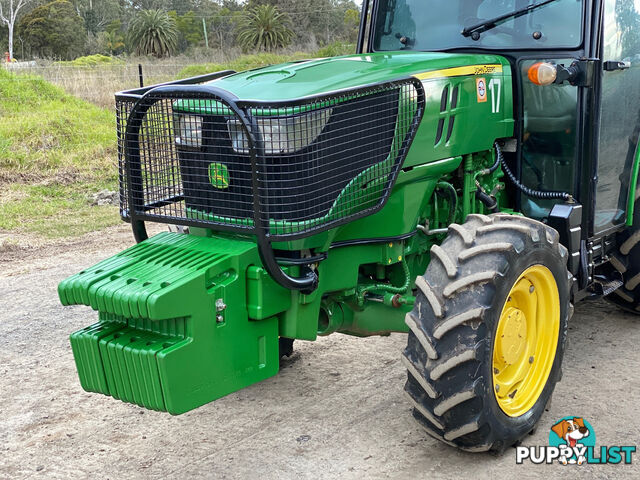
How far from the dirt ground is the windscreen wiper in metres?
2.11

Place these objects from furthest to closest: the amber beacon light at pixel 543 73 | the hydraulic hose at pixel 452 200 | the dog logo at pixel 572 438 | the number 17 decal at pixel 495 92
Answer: the number 17 decal at pixel 495 92 → the hydraulic hose at pixel 452 200 → the amber beacon light at pixel 543 73 → the dog logo at pixel 572 438

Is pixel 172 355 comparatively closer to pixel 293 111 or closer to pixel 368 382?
pixel 293 111

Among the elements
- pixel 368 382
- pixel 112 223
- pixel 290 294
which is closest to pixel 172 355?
pixel 290 294

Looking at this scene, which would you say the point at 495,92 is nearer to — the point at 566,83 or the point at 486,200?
the point at 566,83

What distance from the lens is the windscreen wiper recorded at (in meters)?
4.59

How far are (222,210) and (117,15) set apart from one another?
59240mm

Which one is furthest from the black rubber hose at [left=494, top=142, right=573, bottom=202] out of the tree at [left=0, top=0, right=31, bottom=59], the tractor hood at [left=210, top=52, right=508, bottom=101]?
the tree at [left=0, top=0, right=31, bottom=59]

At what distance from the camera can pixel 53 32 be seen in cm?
4859

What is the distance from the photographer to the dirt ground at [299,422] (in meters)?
3.90

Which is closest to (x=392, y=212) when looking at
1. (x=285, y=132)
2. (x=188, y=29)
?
(x=285, y=132)

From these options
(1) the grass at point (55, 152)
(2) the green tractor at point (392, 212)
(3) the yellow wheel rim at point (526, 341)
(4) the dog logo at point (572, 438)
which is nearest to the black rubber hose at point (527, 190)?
(2) the green tractor at point (392, 212)

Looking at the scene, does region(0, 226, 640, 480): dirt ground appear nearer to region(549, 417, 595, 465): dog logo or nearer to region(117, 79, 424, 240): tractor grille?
region(549, 417, 595, 465): dog logo

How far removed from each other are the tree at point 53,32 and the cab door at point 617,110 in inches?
1861

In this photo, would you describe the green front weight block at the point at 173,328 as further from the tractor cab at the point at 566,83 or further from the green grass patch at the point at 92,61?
the green grass patch at the point at 92,61
